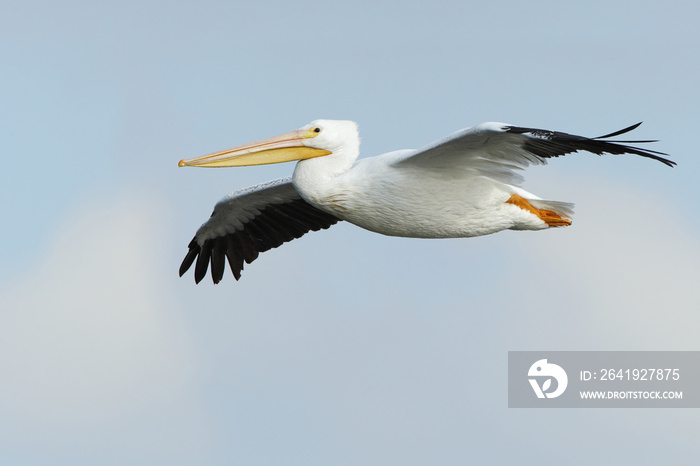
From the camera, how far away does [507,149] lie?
8914 millimetres

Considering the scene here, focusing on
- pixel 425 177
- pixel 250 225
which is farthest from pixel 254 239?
pixel 425 177

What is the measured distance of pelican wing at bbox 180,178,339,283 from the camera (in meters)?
11.6

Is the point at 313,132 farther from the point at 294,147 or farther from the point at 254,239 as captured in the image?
the point at 254,239

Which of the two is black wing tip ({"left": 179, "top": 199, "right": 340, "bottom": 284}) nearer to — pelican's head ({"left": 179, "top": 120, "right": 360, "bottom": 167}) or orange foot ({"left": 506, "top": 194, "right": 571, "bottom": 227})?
pelican's head ({"left": 179, "top": 120, "right": 360, "bottom": 167})

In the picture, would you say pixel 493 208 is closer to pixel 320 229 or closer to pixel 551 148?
pixel 551 148

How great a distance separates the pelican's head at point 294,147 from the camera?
30.8 ft

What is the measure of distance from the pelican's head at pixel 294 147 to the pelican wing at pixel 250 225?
53.0 inches

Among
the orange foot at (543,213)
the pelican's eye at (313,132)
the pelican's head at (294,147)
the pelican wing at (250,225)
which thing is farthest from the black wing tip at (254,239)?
the orange foot at (543,213)

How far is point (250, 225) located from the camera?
12.0 metres

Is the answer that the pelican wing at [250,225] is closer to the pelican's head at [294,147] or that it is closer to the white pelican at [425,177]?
the pelican's head at [294,147]

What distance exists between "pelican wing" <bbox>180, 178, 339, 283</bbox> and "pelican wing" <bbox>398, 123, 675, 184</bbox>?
2.66 metres

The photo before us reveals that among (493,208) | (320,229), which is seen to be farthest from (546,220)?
(320,229)

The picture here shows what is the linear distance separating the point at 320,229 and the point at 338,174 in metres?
2.48

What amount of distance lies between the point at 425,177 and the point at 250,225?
3455 millimetres
